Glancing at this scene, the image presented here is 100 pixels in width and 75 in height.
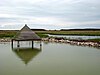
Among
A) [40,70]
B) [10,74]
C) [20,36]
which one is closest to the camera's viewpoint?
[10,74]

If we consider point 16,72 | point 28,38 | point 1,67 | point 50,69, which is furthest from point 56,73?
point 28,38

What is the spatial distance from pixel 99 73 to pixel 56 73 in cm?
267

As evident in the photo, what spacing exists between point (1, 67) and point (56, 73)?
419 cm

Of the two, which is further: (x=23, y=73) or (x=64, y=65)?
(x=64, y=65)

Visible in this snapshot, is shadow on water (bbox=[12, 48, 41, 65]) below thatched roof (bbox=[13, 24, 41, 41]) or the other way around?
below

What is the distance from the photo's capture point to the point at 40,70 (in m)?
14.4

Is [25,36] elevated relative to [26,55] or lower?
elevated

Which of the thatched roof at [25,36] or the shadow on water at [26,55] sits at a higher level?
the thatched roof at [25,36]

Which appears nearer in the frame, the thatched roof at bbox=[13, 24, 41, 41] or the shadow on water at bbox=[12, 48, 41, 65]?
the shadow on water at bbox=[12, 48, 41, 65]

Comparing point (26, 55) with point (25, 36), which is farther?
point (25, 36)

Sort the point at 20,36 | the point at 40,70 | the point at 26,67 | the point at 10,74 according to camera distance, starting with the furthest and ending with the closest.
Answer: the point at 20,36, the point at 26,67, the point at 40,70, the point at 10,74

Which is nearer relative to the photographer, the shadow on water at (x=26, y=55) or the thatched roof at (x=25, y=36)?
the shadow on water at (x=26, y=55)

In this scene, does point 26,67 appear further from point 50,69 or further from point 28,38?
point 28,38

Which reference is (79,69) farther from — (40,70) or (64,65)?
(40,70)
